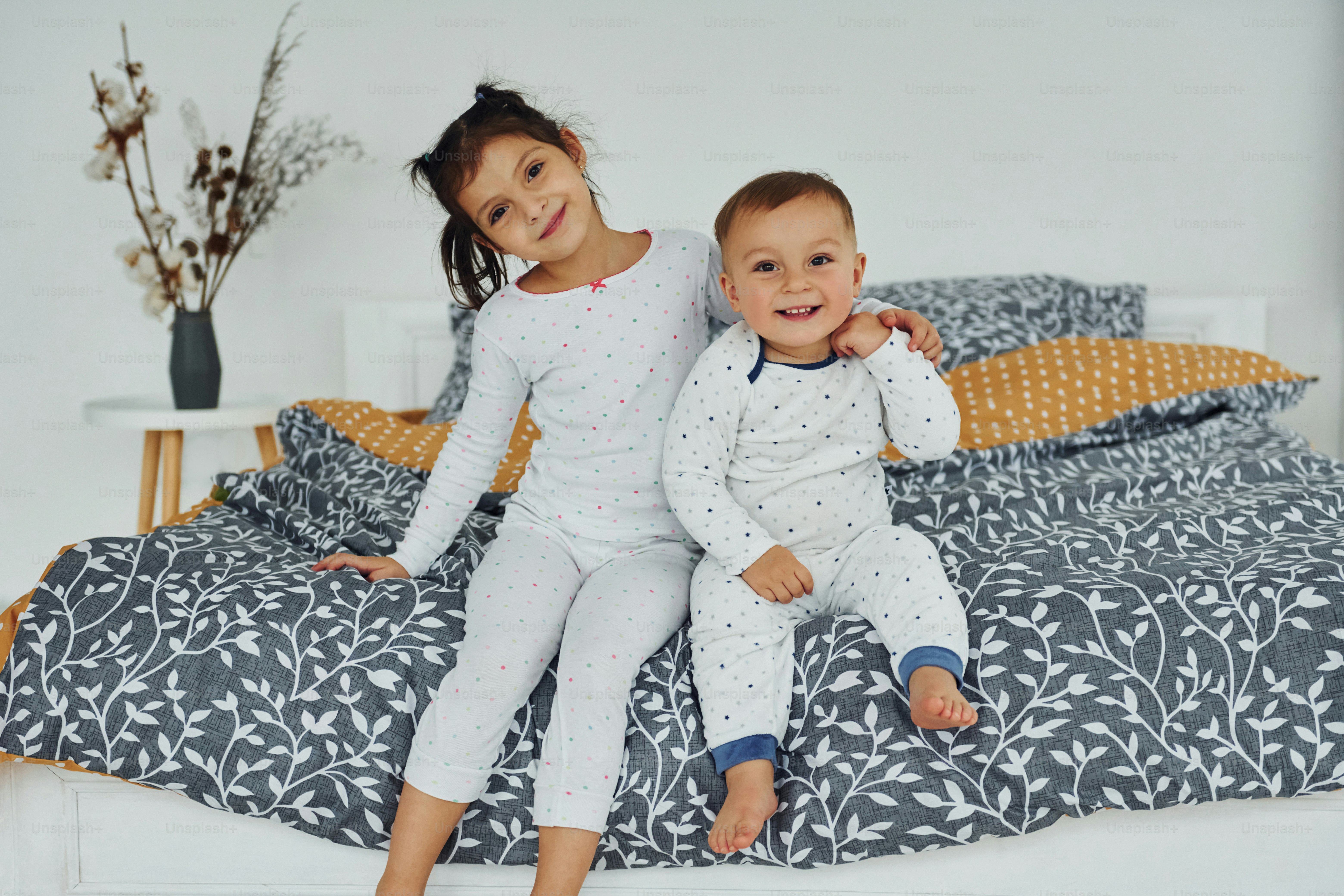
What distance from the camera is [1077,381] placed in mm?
1653

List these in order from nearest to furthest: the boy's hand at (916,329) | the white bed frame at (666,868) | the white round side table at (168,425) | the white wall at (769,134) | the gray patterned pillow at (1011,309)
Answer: the white bed frame at (666,868) → the boy's hand at (916,329) → the gray patterned pillow at (1011,309) → the white round side table at (168,425) → the white wall at (769,134)

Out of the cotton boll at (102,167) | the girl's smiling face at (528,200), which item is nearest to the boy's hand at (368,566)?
the girl's smiling face at (528,200)

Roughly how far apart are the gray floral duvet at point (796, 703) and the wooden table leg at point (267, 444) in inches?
43.5

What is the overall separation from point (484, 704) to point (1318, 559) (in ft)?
2.87

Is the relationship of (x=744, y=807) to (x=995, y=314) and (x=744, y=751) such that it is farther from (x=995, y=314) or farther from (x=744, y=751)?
(x=995, y=314)

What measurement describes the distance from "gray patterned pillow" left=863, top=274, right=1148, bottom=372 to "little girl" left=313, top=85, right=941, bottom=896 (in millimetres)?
765

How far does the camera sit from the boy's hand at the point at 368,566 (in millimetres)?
1073

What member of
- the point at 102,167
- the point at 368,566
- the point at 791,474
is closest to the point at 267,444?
the point at 102,167

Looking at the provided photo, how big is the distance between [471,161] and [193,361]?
52.1 inches

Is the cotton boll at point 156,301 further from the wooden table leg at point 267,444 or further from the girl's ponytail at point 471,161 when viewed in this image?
the girl's ponytail at point 471,161

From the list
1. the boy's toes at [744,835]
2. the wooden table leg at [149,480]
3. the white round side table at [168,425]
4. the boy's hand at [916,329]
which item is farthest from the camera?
the wooden table leg at [149,480]

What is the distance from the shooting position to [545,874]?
819 mm

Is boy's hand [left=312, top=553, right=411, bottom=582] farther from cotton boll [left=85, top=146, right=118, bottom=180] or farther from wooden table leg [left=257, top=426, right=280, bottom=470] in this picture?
cotton boll [left=85, top=146, right=118, bottom=180]

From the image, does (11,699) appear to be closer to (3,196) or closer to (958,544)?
(958,544)
